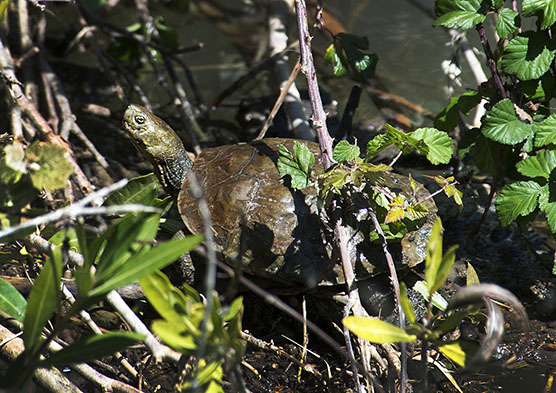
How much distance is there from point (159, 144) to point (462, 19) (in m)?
1.45

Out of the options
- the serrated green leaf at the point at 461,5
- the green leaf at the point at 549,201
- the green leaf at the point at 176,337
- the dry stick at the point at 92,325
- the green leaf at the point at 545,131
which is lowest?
the dry stick at the point at 92,325

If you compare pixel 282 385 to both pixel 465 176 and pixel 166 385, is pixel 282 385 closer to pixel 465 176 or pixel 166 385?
pixel 166 385

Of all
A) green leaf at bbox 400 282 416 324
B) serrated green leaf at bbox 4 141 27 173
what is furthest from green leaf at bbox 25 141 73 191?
green leaf at bbox 400 282 416 324

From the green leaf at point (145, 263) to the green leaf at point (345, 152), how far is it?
2.36 feet

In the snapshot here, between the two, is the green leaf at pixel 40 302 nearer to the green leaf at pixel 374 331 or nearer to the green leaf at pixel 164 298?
the green leaf at pixel 164 298

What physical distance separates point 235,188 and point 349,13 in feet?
10.7

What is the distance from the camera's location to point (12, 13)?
3.37 metres

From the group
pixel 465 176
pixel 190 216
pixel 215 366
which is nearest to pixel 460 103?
pixel 465 176

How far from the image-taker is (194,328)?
1.31 meters

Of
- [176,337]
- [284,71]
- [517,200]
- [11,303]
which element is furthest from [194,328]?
[284,71]

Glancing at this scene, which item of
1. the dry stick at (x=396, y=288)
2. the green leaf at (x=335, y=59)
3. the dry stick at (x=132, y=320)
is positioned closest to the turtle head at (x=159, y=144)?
the green leaf at (x=335, y=59)

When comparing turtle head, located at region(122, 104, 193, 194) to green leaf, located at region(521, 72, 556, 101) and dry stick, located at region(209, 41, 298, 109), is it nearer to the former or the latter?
dry stick, located at region(209, 41, 298, 109)

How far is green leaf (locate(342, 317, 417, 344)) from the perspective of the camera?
1372mm

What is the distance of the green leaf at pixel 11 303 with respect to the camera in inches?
64.6
